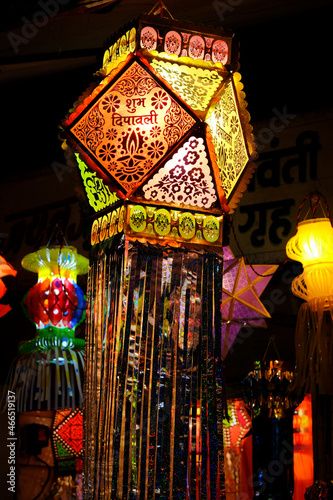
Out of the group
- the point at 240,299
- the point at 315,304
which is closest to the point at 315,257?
the point at 315,304

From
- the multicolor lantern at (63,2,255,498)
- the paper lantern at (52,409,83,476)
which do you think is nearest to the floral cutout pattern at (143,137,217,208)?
the multicolor lantern at (63,2,255,498)

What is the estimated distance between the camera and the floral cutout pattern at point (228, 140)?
2.32 m

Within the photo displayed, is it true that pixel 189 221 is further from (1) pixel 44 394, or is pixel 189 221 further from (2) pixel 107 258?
(1) pixel 44 394

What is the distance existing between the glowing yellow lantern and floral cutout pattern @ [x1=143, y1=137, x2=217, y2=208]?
1.85 metres

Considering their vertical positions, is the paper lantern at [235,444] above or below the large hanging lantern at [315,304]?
below

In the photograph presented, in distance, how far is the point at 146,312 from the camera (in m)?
2.07

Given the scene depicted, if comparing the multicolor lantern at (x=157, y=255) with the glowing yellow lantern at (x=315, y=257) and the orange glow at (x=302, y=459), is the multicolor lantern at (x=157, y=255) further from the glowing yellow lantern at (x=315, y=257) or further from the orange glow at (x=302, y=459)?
the orange glow at (x=302, y=459)

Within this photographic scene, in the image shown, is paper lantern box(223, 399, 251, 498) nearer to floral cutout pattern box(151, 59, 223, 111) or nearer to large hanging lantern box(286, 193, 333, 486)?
large hanging lantern box(286, 193, 333, 486)

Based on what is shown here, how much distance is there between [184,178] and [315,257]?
191cm

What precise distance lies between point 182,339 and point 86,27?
3.83m

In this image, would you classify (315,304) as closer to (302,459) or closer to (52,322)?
(302,459)

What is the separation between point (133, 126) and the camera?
2209mm

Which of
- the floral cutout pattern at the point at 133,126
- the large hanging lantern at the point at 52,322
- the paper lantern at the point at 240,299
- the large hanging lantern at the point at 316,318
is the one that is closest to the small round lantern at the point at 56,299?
the large hanging lantern at the point at 52,322

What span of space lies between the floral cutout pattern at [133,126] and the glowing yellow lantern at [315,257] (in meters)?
1.93
